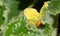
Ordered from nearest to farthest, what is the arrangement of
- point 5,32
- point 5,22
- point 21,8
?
point 5,32
point 5,22
point 21,8

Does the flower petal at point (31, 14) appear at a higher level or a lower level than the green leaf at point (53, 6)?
lower

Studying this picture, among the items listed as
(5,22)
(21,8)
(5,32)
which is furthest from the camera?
(21,8)

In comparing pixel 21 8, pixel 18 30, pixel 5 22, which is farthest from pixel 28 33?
pixel 21 8

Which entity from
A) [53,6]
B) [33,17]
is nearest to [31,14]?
[33,17]

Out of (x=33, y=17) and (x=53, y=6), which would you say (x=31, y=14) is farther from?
(x=53, y=6)

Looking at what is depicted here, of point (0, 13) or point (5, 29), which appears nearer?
point (5, 29)

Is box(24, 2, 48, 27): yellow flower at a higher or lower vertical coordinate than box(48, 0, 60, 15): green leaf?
lower

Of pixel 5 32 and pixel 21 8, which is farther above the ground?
pixel 21 8

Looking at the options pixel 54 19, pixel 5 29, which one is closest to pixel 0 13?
pixel 5 29

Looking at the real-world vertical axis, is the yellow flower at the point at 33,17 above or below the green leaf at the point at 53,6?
below

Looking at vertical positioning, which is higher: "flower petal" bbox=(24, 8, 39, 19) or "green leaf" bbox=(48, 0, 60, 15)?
"green leaf" bbox=(48, 0, 60, 15)

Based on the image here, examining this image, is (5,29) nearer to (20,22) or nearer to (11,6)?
(20,22)
